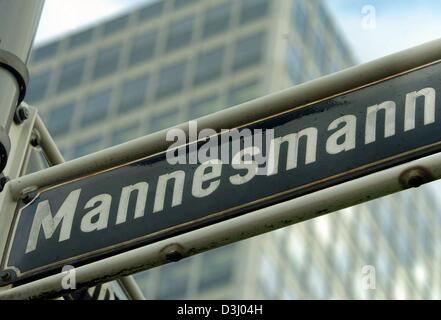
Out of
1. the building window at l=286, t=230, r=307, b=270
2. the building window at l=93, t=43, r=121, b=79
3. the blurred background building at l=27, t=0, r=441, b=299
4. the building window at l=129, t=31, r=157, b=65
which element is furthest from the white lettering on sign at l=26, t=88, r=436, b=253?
the building window at l=93, t=43, r=121, b=79

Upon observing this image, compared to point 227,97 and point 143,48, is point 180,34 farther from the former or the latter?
point 227,97

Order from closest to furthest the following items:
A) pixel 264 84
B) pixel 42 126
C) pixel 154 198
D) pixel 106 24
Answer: pixel 154 198 < pixel 42 126 < pixel 264 84 < pixel 106 24

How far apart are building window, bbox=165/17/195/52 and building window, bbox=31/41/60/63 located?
863 centimetres

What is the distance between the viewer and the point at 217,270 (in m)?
55.7

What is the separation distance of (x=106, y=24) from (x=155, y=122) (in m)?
11.4

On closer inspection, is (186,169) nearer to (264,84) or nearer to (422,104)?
(422,104)

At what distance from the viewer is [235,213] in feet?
12.2

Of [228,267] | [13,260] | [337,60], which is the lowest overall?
[13,260]

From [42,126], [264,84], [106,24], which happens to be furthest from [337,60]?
[42,126]

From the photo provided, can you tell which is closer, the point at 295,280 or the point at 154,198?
the point at 154,198

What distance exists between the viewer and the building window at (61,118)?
6938 centimetres

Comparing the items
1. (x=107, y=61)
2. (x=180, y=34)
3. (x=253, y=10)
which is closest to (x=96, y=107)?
(x=107, y=61)

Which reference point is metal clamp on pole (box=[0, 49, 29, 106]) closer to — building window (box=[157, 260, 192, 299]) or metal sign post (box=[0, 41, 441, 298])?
metal sign post (box=[0, 41, 441, 298])

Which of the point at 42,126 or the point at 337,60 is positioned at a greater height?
the point at 337,60
